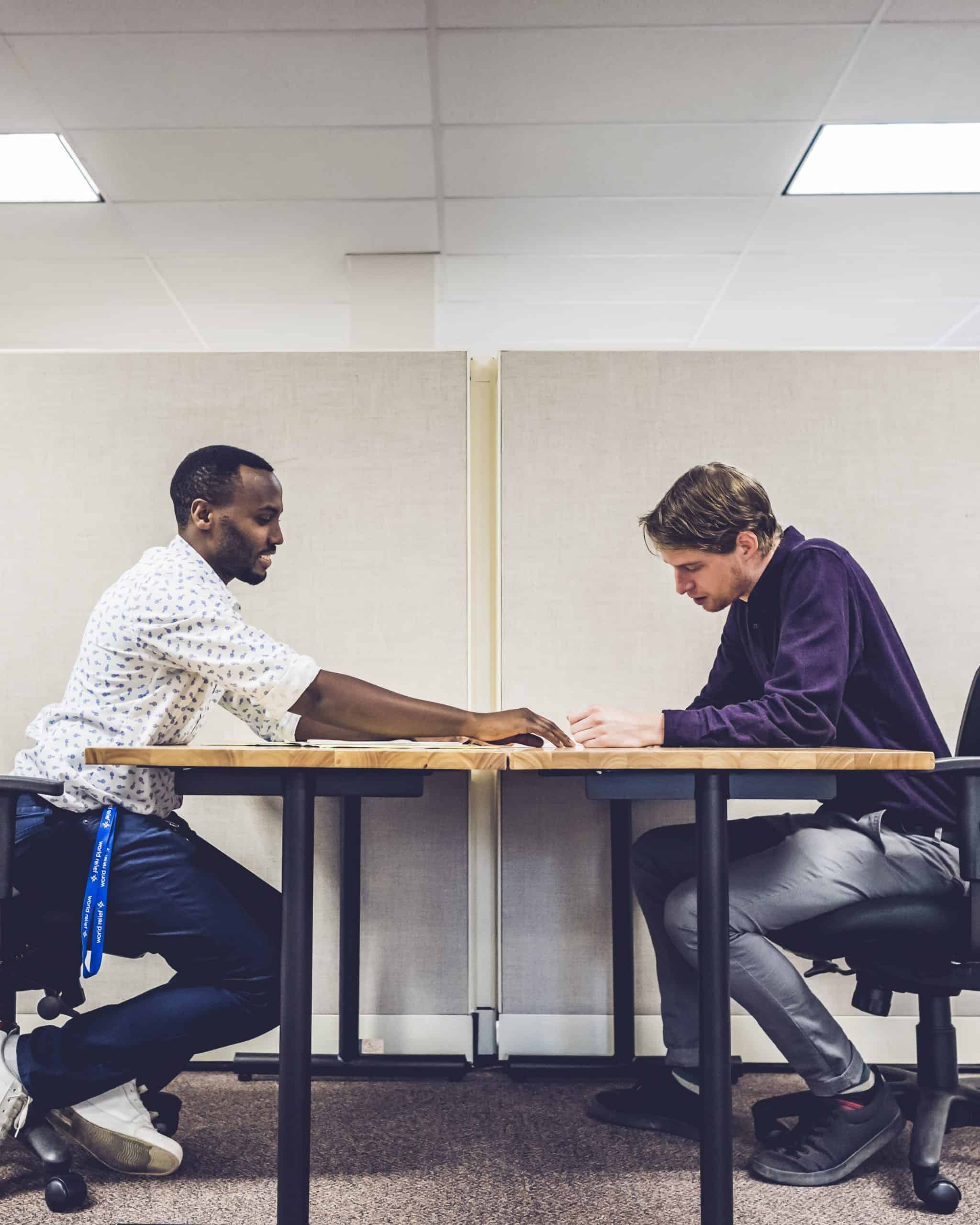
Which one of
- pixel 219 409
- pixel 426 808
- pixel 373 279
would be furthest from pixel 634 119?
pixel 426 808

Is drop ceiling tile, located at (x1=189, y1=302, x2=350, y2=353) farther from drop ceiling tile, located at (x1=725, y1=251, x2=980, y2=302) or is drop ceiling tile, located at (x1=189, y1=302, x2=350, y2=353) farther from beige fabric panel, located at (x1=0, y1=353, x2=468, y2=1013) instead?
beige fabric panel, located at (x1=0, y1=353, x2=468, y2=1013)

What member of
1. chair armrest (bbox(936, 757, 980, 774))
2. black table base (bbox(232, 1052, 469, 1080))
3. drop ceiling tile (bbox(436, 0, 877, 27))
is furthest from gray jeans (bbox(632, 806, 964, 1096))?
drop ceiling tile (bbox(436, 0, 877, 27))

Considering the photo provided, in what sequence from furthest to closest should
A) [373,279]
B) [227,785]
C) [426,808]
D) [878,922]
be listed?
[373,279]
[426,808]
[878,922]
[227,785]

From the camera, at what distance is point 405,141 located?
10.7 feet

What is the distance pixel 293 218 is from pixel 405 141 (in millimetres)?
643

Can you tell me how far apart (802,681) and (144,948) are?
1108 millimetres

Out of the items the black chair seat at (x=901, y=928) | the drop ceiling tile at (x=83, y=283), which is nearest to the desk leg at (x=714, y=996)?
the black chair seat at (x=901, y=928)

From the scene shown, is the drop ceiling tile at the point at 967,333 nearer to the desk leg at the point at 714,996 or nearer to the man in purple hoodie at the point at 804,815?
the man in purple hoodie at the point at 804,815

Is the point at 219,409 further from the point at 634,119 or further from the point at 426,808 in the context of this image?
the point at 634,119

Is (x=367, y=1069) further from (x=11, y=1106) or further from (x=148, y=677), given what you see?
(x=148, y=677)

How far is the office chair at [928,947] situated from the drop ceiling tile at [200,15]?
89.4 inches

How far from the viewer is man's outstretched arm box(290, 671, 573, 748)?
1560 mm

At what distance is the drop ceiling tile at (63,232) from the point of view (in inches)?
145

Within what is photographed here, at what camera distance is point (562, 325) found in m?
4.69
